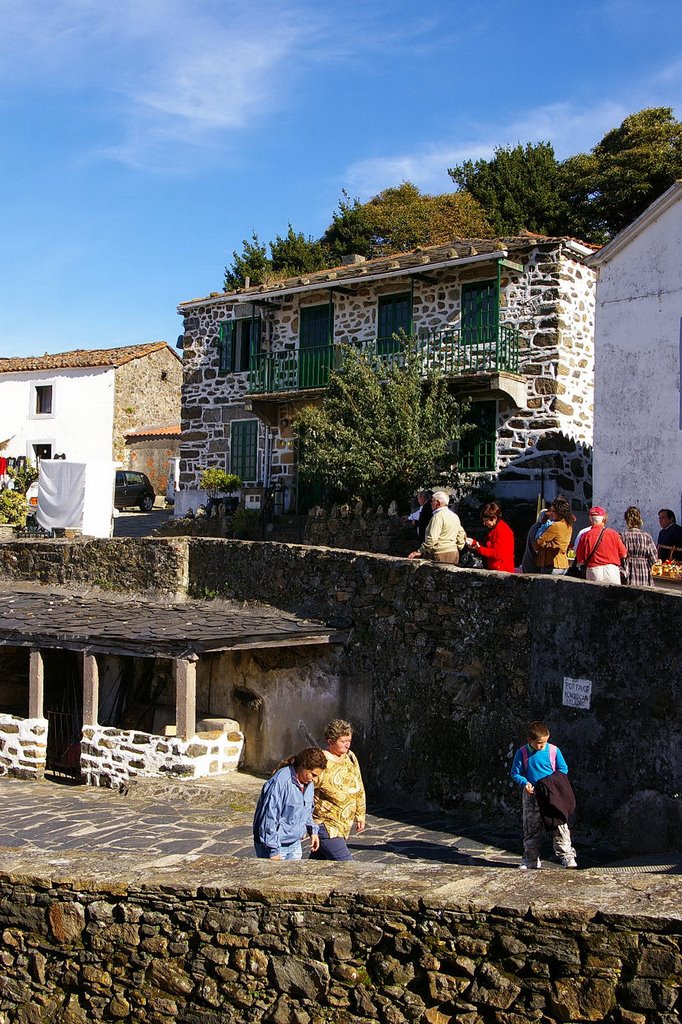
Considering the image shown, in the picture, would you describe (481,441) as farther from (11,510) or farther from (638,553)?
(638,553)

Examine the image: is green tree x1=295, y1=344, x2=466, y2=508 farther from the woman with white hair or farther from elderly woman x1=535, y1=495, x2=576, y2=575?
elderly woman x1=535, y1=495, x2=576, y2=575

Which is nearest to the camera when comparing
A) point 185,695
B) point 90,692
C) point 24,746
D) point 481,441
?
point 185,695

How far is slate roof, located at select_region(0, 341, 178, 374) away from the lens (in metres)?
34.9

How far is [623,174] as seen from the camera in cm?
3175

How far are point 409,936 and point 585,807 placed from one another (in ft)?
15.6

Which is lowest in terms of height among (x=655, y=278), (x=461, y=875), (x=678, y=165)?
(x=461, y=875)

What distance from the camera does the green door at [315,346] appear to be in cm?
2397

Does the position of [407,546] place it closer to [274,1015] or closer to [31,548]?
[31,548]

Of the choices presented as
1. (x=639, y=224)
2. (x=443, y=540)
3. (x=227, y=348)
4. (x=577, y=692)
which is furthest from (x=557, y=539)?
(x=227, y=348)

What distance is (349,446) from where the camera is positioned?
19734 mm

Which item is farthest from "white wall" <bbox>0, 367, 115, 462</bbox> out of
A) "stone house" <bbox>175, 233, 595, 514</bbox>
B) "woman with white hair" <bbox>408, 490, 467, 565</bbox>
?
"woman with white hair" <bbox>408, 490, 467, 565</bbox>

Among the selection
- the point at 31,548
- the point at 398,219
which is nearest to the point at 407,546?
the point at 31,548

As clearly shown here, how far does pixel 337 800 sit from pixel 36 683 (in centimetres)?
730

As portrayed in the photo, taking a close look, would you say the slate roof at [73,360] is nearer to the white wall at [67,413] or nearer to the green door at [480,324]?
the white wall at [67,413]
